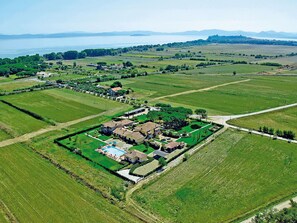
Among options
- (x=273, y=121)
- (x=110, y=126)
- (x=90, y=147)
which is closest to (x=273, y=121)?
(x=273, y=121)

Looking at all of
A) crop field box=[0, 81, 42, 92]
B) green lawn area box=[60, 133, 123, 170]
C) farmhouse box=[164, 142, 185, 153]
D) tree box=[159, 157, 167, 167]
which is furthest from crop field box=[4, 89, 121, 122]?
tree box=[159, 157, 167, 167]

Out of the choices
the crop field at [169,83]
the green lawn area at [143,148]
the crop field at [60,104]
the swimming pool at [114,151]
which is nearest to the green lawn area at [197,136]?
the green lawn area at [143,148]

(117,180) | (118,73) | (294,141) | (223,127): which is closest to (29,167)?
(117,180)

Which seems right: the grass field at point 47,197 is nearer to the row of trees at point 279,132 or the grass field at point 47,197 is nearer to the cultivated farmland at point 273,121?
the row of trees at point 279,132

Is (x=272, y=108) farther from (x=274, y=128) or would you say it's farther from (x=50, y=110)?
(x=50, y=110)

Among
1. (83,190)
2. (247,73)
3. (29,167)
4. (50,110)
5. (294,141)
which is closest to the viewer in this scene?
(83,190)

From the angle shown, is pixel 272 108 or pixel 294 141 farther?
pixel 272 108

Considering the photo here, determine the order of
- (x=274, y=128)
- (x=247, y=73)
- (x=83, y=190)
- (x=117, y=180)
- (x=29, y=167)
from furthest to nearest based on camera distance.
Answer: (x=247, y=73) → (x=274, y=128) → (x=29, y=167) → (x=117, y=180) → (x=83, y=190)
